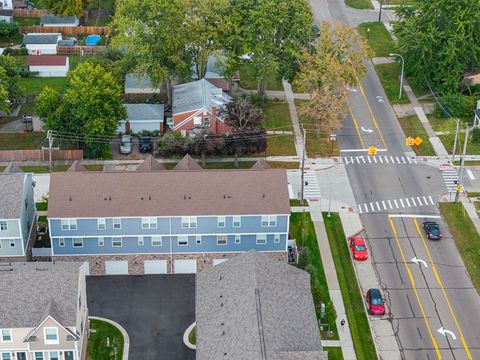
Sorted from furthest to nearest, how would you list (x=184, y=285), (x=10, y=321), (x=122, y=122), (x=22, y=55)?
(x=22, y=55), (x=122, y=122), (x=184, y=285), (x=10, y=321)

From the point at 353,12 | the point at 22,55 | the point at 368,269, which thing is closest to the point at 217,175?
the point at 368,269

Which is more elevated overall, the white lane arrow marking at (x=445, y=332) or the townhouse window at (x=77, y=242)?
the townhouse window at (x=77, y=242)

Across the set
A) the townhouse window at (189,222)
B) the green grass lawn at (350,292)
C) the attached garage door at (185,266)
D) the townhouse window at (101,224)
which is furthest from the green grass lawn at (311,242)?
the townhouse window at (101,224)

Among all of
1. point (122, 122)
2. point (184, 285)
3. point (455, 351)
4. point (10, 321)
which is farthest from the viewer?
point (122, 122)

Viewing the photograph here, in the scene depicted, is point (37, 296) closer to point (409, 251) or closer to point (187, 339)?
point (187, 339)

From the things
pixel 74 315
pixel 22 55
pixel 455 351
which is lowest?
pixel 22 55

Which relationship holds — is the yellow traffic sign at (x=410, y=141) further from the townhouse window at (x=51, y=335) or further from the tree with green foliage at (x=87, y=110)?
the townhouse window at (x=51, y=335)

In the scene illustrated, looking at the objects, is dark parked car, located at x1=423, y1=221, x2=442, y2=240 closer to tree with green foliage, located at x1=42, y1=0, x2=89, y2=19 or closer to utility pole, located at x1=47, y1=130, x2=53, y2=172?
utility pole, located at x1=47, y1=130, x2=53, y2=172

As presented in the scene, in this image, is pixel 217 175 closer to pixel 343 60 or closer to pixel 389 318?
pixel 389 318
